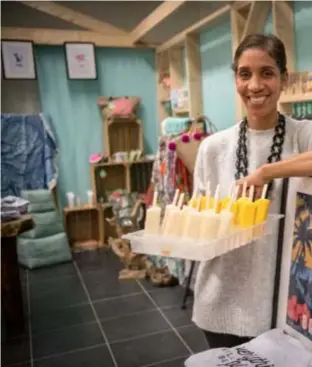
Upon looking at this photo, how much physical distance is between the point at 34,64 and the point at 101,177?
1517mm

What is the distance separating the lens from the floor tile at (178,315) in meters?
2.93

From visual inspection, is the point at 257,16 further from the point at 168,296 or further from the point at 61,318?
the point at 61,318

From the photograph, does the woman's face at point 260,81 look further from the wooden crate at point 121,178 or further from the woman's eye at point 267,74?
the wooden crate at point 121,178

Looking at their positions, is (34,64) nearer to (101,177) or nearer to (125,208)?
(101,177)

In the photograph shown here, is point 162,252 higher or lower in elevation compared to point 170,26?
lower

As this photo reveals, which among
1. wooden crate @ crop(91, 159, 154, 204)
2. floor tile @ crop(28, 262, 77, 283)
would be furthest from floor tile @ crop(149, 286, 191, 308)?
wooden crate @ crop(91, 159, 154, 204)

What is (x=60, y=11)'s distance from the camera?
4.30 metres

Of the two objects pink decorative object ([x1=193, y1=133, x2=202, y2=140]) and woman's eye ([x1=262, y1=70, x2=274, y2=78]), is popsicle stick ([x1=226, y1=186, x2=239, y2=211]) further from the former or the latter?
pink decorative object ([x1=193, y1=133, x2=202, y2=140])

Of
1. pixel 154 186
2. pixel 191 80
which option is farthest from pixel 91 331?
pixel 191 80

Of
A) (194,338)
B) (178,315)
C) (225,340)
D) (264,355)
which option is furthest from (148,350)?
(264,355)

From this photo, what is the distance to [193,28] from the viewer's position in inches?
154

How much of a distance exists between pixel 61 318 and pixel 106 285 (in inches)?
26.5

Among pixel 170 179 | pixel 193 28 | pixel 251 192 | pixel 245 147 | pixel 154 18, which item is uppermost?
pixel 154 18

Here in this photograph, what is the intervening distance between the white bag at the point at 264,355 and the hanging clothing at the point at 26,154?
3.78 m
